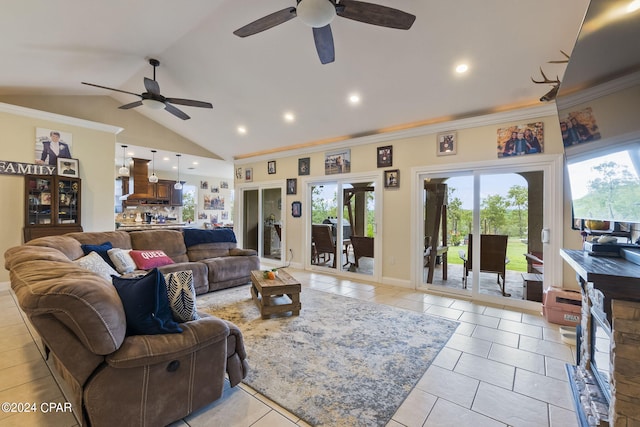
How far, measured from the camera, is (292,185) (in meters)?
5.98

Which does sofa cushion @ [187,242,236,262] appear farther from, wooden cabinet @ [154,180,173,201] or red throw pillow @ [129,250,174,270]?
wooden cabinet @ [154,180,173,201]

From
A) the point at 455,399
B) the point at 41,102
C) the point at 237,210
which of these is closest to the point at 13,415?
the point at 455,399

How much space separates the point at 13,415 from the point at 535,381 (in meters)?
3.46

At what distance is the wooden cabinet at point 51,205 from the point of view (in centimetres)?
424

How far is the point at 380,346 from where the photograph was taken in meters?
2.49

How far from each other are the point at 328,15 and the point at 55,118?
529 cm

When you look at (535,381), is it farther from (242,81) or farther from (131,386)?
(242,81)

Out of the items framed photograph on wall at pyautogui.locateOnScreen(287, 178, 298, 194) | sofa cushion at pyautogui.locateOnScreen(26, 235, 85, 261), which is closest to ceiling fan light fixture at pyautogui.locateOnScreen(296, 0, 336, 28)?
sofa cushion at pyautogui.locateOnScreen(26, 235, 85, 261)

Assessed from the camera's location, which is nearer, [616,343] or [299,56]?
[616,343]

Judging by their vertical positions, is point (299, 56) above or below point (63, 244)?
above

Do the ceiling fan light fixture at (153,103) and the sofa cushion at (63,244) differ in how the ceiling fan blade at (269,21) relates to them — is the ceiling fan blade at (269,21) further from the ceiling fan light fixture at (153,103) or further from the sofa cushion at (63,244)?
the sofa cushion at (63,244)

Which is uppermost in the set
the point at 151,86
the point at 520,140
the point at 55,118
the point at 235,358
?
the point at 151,86

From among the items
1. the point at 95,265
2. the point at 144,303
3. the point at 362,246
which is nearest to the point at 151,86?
the point at 95,265

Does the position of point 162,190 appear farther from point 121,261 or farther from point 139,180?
point 121,261
